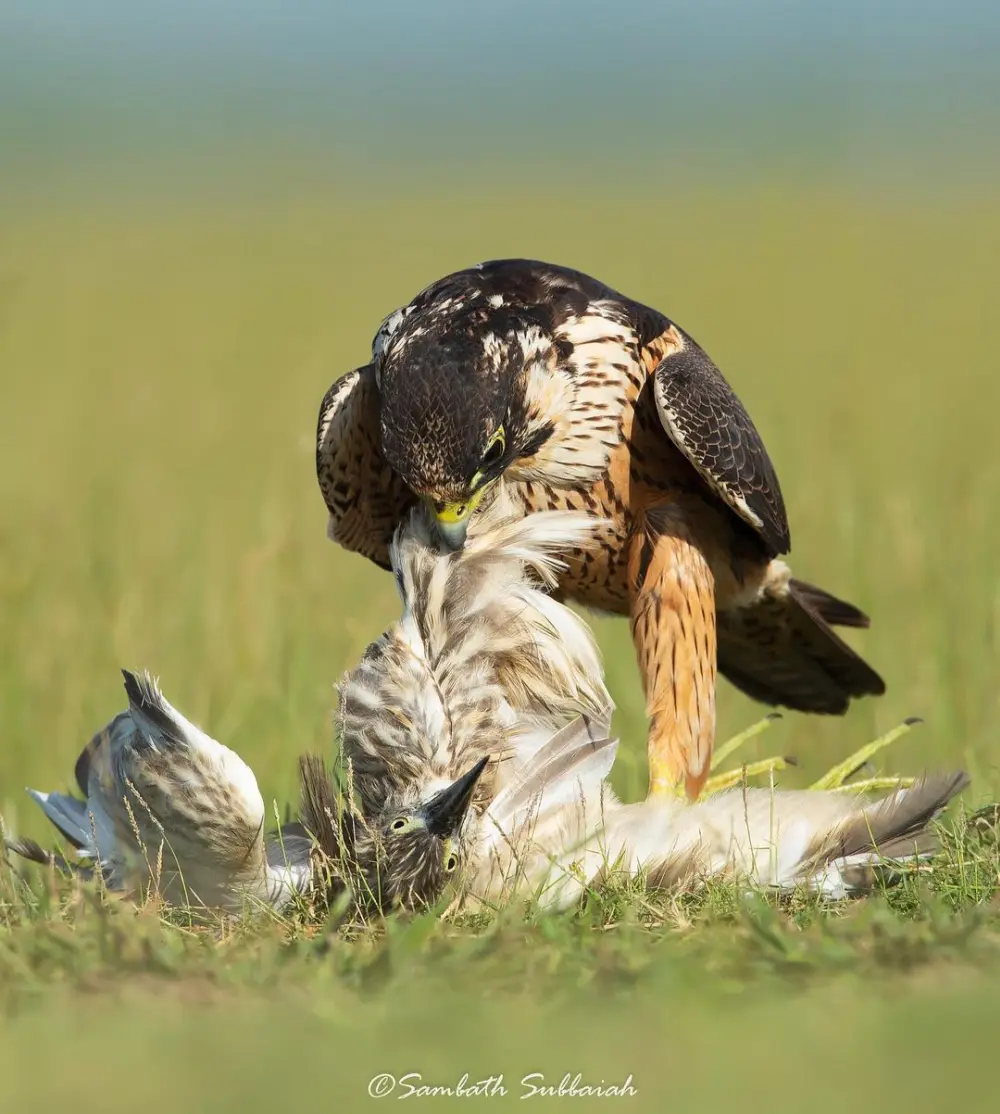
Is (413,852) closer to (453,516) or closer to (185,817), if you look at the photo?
(185,817)

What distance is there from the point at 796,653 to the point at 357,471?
1.84 m

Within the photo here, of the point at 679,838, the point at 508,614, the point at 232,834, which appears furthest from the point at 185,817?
the point at 679,838

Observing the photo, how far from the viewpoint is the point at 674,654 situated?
539cm

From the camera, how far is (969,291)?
20609mm

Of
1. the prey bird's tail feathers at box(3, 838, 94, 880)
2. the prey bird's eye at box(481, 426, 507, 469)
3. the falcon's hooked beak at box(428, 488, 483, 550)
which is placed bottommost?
the prey bird's tail feathers at box(3, 838, 94, 880)

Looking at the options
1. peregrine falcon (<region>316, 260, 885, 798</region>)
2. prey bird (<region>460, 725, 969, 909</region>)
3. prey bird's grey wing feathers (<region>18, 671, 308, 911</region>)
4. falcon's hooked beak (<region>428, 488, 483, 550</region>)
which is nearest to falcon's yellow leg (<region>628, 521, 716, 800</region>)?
peregrine falcon (<region>316, 260, 885, 798</region>)

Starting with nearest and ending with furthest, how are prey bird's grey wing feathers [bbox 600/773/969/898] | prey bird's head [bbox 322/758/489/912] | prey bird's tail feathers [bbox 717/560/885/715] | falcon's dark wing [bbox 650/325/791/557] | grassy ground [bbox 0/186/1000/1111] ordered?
grassy ground [bbox 0/186/1000/1111]
prey bird's head [bbox 322/758/489/912]
prey bird's grey wing feathers [bbox 600/773/969/898]
falcon's dark wing [bbox 650/325/791/557]
prey bird's tail feathers [bbox 717/560/885/715]

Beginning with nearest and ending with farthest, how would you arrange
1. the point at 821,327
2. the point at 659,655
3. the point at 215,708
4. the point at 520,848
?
the point at 520,848, the point at 659,655, the point at 215,708, the point at 821,327

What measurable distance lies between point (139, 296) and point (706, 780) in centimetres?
1945

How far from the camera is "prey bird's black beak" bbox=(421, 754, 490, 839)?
449 centimetres

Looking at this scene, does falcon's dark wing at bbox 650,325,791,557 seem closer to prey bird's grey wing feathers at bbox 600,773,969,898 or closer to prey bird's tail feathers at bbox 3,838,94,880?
prey bird's grey wing feathers at bbox 600,773,969,898

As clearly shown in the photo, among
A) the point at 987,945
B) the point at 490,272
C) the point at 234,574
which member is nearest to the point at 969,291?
the point at 234,574

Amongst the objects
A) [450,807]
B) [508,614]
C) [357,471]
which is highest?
[357,471]

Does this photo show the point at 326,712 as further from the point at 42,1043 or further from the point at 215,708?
the point at 42,1043
